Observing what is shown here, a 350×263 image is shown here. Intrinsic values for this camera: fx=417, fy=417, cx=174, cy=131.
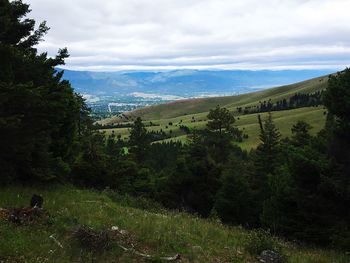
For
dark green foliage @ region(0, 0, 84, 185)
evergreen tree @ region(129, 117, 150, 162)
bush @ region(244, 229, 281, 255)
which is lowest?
evergreen tree @ region(129, 117, 150, 162)

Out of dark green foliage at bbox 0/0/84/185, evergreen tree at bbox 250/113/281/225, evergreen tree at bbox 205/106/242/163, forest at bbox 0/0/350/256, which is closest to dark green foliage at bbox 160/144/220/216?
evergreen tree at bbox 250/113/281/225

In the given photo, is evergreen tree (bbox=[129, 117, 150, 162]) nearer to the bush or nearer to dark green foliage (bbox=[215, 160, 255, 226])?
dark green foliage (bbox=[215, 160, 255, 226])

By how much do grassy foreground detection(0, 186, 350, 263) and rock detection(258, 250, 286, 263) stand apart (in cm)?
25

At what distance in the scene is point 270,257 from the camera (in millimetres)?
10508

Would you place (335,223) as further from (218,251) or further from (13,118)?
(13,118)

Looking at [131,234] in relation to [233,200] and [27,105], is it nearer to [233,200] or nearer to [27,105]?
[27,105]

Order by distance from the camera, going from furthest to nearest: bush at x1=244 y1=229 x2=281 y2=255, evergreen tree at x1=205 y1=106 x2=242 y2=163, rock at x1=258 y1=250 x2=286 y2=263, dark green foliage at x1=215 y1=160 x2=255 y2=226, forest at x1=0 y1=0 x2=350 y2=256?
evergreen tree at x1=205 y1=106 x2=242 y2=163
dark green foliage at x1=215 y1=160 x2=255 y2=226
forest at x1=0 y1=0 x2=350 y2=256
bush at x1=244 y1=229 x2=281 y2=255
rock at x1=258 y1=250 x2=286 y2=263

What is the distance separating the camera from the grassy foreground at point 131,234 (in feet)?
29.9

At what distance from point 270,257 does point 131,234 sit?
3.66 metres

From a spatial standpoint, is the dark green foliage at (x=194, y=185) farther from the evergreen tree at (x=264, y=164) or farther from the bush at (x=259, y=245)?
the bush at (x=259, y=245)

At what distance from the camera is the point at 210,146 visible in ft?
204

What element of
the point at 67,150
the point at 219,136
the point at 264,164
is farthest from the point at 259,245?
the point at 219,136

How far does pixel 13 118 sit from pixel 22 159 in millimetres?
4124

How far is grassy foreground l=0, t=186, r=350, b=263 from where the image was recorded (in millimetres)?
9117
